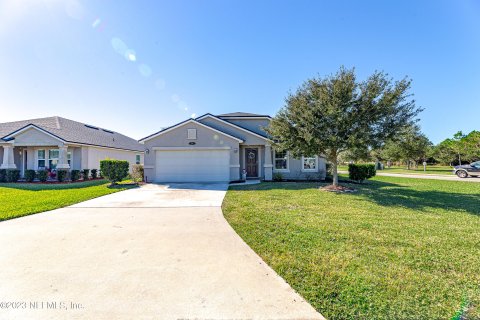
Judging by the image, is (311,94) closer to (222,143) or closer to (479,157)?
(222,143)

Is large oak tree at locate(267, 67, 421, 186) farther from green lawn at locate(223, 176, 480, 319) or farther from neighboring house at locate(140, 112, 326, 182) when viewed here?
neighboring house at locate(140, 112, 326, 182)

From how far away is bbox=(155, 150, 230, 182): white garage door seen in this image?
14.2m

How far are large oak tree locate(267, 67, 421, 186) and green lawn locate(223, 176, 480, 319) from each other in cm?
339

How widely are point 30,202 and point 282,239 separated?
941 cm

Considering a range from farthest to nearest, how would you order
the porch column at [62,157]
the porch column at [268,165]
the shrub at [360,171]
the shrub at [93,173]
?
1. the shrub at [93,173]
2. the porch column at [62,157]
3. the porch column at [268,165]
4. the shrub at [360,171]

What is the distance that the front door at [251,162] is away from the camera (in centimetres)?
1581

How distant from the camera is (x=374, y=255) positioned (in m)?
3.57

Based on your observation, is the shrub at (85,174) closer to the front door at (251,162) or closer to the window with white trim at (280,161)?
the front door at (251,162)

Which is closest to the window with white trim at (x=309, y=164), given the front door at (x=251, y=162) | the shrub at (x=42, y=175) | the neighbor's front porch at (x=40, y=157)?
the front door at (x=251, y=162)

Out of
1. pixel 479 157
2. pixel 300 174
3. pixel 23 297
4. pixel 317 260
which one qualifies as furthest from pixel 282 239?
pixel 479 157

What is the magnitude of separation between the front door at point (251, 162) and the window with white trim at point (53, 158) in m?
14.4

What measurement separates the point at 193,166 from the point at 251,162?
169 inches

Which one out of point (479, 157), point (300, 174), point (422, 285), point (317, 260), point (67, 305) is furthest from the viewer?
point (479, 157)

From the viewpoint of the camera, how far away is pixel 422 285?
275 centimetres
